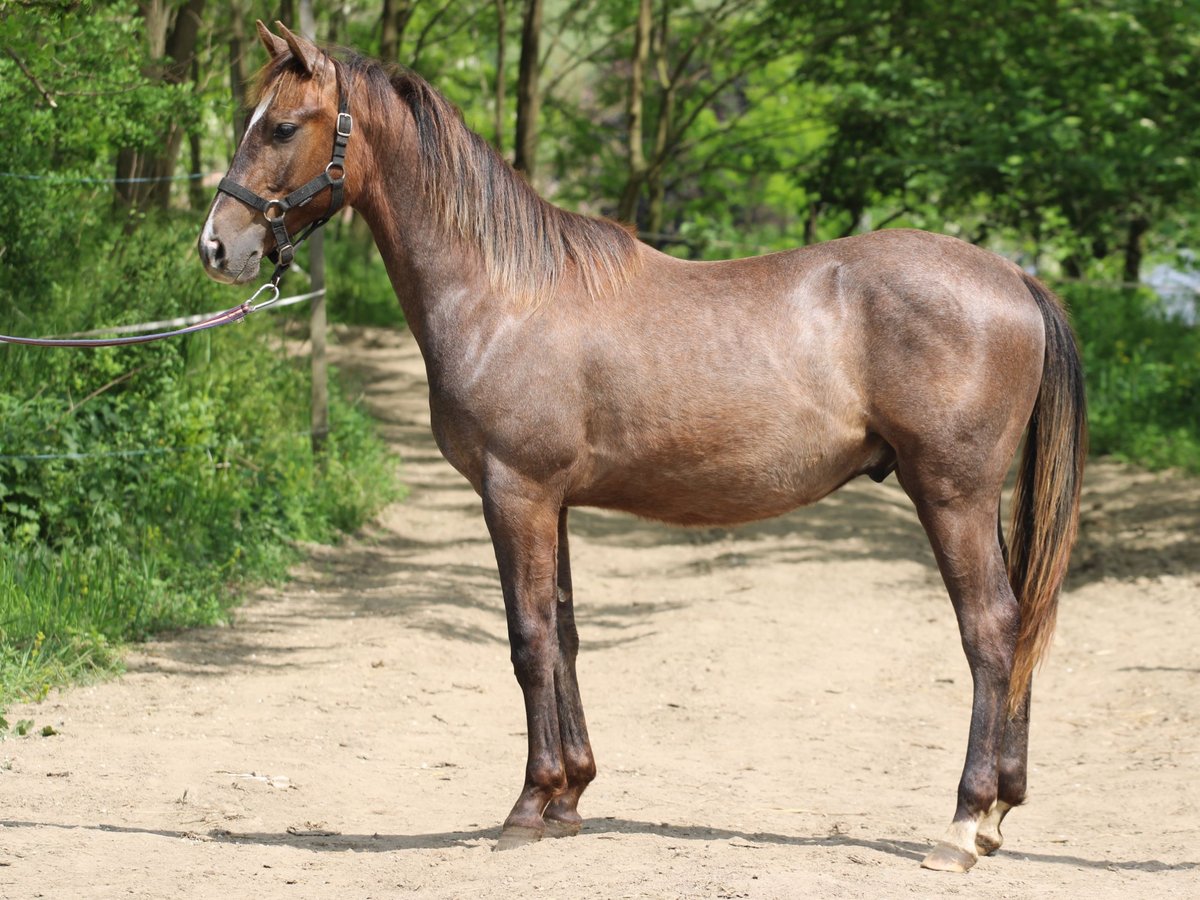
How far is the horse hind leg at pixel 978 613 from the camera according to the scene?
3.99 m

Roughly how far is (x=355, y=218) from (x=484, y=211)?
44.1 ft

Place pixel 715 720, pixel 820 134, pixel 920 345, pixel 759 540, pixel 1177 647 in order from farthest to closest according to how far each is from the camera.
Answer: pixel 820 134
pixel 759 540
pixel 1177 647
pixel 715 720
pixel 920 345

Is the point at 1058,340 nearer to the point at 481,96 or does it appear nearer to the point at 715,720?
the point at 715,720

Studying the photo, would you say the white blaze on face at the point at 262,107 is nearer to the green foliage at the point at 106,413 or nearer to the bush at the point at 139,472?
the green foliage at the point at 106,413

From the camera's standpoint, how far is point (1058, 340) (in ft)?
13.6

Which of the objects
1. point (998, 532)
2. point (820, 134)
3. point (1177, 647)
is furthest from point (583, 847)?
point (820, 134)

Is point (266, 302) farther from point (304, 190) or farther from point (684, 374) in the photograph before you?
point (684, 374)

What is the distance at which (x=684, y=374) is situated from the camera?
4000 mm

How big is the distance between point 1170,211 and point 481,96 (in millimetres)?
11452

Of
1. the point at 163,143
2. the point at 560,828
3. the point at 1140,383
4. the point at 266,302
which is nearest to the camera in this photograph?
the point at 560,828

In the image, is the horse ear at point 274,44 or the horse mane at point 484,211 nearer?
the horse ear at point 274,44

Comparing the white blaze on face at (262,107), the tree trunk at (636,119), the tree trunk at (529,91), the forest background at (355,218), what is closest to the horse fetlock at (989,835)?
the white blaze on face at (262,107)

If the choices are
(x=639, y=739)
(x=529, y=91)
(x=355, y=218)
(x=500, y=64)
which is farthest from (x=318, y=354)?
(x=500, y=64)

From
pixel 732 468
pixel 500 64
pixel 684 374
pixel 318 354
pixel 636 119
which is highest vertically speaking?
pixel 500 64
